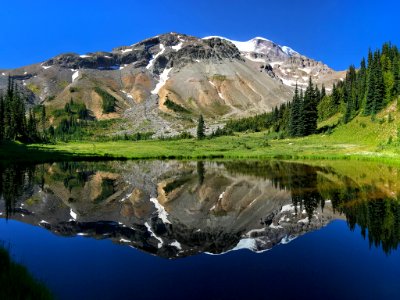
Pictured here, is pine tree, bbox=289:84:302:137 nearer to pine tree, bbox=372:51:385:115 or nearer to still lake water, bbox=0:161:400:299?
→ pine tree, bbox=372:51:385:115

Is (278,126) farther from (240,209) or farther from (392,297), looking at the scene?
(392,297)

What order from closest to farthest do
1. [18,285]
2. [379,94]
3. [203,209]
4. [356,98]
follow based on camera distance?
1. [18,285]
2. [203,209]
3. [379,94]
4. [356,98]

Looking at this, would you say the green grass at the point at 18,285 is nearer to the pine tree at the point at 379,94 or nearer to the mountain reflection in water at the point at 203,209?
the mountain reflection in water at the point at 203,209

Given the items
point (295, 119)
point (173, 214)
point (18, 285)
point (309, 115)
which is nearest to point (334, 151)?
point (309, 115)

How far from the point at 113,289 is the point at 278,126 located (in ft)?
509

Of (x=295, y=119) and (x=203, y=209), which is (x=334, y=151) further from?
(x=203, y=209)

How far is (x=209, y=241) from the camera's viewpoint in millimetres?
19078

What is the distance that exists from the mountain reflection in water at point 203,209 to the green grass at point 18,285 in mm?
6968

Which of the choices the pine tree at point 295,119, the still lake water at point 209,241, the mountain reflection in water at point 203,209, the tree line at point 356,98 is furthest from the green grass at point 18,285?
the pine tree at point 295,119

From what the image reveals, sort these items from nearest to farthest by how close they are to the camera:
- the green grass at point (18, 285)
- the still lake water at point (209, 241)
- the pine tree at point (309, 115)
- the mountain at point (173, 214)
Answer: the green grass at point (18, 285) → the still lake water at point (209, 241) → the mountain at point (173, 214) → the pine tree at point (309, 115)

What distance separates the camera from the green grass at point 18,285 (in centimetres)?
938

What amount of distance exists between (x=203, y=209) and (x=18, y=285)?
18280 mm

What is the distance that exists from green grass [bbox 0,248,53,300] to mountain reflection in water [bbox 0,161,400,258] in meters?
6.97

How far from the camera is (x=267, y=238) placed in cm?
1950
